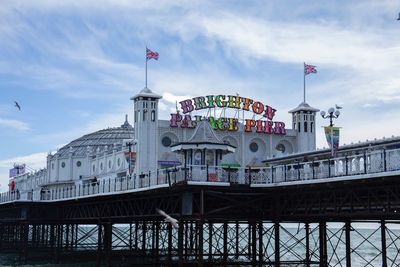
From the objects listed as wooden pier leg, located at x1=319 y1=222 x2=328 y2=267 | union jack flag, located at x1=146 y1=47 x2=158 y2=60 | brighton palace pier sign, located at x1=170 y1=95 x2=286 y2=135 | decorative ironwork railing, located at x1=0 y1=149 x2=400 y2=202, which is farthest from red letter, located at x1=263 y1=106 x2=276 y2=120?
wooden pier leg, located at x1=319 y1=222 x2=328 y2=267

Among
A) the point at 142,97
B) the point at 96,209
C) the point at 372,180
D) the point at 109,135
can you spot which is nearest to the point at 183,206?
the point at 372,180

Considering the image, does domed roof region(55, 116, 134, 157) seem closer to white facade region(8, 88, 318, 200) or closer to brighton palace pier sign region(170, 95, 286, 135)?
white facade region(8, 88, 318, 200)

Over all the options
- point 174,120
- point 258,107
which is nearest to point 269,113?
point 258,107

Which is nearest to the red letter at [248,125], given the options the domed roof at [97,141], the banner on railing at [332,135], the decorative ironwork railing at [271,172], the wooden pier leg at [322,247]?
the decorative ironwork railing at [271,172]

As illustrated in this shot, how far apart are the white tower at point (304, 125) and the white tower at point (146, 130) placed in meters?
17.5

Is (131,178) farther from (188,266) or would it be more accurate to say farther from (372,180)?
(372,180)

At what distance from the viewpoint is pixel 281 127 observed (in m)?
80.2

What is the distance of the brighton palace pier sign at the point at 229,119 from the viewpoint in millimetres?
75750

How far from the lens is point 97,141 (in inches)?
4771

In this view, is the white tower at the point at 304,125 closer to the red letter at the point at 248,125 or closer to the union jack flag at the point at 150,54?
the red letter at the point at 248,125

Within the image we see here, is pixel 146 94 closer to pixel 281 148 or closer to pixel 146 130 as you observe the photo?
pixel 146 130

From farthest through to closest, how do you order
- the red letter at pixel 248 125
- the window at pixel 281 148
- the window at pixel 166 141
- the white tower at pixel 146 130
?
the window at pixel 281 148 < the red letter at pixel 248 125 < the window at pixel 166 141 < the white tower at pixel 146 130

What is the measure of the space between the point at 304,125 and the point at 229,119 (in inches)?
386

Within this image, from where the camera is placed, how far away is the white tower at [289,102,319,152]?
264 feet
